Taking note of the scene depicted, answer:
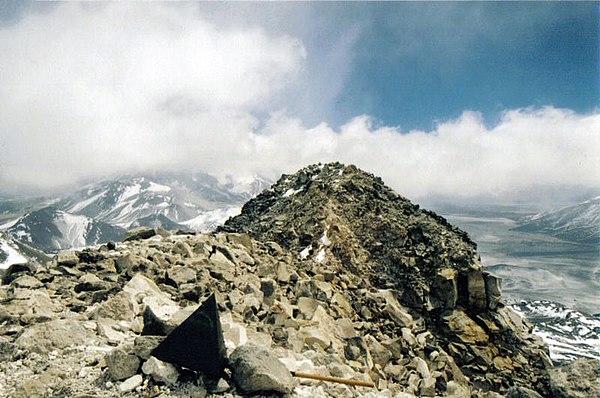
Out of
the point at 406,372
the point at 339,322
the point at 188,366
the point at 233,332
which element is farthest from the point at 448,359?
the point at 188,366

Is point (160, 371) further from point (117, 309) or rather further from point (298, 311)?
point (298, 311)

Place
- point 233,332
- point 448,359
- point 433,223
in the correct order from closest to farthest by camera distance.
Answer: point 233,332, point 448,359, point 433,223

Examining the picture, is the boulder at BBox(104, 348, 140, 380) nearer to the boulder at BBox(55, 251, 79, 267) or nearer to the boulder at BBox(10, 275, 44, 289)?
the boulder at BBox(10, 275, 44, 289)

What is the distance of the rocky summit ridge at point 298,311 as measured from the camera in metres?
10.6

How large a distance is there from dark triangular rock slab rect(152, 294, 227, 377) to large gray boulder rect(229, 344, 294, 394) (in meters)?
0.60

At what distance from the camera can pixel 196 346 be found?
10383mm

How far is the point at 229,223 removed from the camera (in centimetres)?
4953

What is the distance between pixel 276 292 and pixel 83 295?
10.5 metres

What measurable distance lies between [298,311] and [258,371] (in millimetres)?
11219

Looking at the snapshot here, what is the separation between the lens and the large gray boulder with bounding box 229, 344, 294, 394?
10.3 m

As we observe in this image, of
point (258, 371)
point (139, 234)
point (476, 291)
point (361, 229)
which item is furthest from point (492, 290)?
point (139, 234)

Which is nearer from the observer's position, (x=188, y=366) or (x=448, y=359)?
(x=188, y=366)

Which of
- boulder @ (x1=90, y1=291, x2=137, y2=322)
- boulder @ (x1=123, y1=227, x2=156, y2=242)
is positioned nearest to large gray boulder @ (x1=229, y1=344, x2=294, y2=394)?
boulder @ (x1=90, y1=291, x2=137, y2=322)

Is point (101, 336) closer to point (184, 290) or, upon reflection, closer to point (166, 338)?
point (166, 338)
